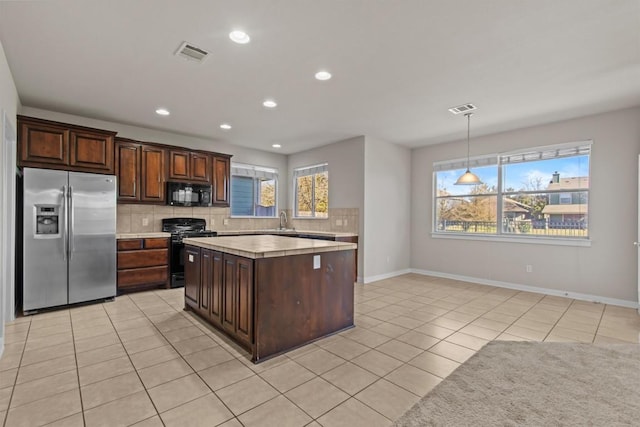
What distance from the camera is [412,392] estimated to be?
7.04 ft

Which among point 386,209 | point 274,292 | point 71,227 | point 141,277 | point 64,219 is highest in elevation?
point 386,209

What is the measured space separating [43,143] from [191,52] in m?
2.61

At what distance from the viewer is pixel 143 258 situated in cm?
479

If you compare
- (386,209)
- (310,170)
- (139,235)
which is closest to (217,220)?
(139,235)

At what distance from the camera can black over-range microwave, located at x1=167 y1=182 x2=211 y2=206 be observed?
17.5 ft

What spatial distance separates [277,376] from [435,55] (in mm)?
3093

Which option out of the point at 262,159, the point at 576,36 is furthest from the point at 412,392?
the point at 262,159

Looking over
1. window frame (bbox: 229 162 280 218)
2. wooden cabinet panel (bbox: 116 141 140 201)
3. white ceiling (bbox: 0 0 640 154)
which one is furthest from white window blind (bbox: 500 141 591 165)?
wooden cabinet panel (bbox: 116 141 140 201)

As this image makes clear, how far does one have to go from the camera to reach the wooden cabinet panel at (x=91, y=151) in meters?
4.10

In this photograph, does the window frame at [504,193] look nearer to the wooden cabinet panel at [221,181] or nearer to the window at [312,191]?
the window at [312,191]

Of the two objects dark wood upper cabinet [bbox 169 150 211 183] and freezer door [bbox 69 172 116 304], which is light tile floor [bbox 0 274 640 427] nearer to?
freezer door [bbox 69 172 116 304]

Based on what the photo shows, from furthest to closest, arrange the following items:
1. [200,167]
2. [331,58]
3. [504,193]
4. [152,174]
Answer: [200,167]
[504,193]
[152,174]
[331,58]

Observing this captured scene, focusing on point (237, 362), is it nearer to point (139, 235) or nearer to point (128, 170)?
point (139, 235)

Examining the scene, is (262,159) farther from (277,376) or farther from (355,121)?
(277,376)
